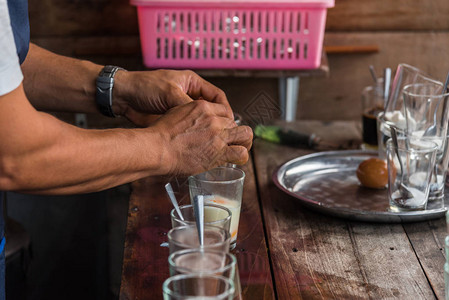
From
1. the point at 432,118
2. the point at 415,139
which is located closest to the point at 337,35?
the point at 432,118

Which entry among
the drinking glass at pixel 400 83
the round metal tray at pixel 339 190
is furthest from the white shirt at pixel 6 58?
the drinking glass at pixel 400 83

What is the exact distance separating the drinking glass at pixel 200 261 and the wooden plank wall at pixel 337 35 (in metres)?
1.82

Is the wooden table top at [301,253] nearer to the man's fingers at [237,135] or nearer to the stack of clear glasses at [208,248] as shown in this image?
the stack of clear glasses at [208,248]

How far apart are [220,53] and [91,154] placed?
134 cm

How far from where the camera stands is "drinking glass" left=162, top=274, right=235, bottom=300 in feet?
2.77

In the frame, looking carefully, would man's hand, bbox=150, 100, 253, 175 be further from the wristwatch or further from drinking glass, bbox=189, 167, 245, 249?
the wristwatch

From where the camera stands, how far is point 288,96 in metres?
2.60

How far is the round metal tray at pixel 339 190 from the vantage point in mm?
1364

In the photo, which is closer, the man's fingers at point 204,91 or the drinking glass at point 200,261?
the drinking glass at point 200,261

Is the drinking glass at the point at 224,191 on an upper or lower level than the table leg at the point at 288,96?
upper

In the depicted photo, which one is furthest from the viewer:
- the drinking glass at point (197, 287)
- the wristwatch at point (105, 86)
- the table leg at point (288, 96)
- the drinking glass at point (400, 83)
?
the table leg at point (288, 96)

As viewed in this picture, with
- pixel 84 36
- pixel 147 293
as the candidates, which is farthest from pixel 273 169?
pixel 84 36

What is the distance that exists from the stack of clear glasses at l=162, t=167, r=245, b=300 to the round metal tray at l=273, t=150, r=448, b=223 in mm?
236

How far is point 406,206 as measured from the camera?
4.63 feet
